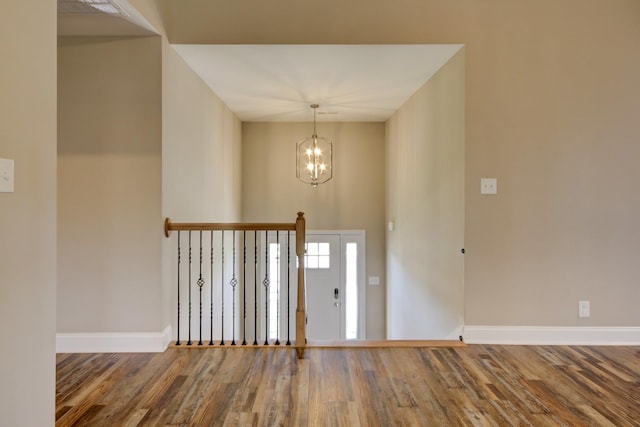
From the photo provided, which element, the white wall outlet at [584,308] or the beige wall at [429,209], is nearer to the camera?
the white wall outlet at [584,308]

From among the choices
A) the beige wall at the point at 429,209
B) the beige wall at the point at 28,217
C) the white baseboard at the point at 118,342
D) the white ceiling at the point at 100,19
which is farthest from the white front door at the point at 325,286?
the beige wall at the point at 28,217

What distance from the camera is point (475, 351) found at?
9.34ft

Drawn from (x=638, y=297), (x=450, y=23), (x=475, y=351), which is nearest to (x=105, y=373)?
(x=475, y=351)

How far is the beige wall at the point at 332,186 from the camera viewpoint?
19.5ft

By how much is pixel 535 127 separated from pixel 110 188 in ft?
11.0

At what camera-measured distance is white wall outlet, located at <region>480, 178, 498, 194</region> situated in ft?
9.71

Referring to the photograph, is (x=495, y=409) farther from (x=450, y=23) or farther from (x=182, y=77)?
(x=182, y=77)

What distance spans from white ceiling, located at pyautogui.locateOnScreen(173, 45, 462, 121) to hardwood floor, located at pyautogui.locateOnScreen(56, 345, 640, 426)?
240cm

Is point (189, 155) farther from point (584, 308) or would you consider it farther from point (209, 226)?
point (584, 308)

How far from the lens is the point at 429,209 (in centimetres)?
387

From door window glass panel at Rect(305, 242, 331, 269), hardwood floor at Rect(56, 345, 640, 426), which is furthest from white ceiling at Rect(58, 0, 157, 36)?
door window glass panel at Rect(305, 242, 331, 269)

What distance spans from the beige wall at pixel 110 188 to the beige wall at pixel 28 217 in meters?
1.27

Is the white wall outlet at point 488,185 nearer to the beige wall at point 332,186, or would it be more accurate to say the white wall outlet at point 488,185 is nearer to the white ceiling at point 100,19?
the white ceiling at point 100,19

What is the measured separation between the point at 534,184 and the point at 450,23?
1.44 meters
